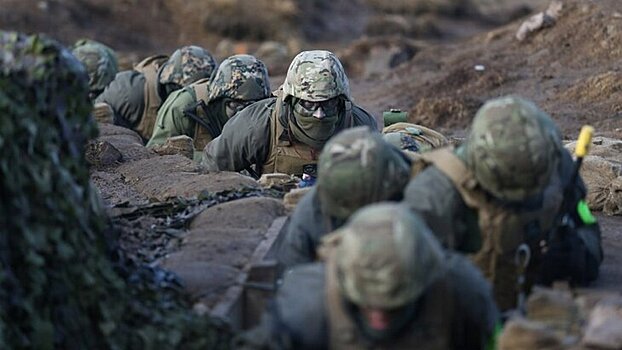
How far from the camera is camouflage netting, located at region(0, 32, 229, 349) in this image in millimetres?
7336

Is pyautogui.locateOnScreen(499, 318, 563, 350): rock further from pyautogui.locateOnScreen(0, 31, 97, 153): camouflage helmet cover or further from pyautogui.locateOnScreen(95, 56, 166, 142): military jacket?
pyautogui.locateOnScreen(95, 56, 166, 142): military jacket

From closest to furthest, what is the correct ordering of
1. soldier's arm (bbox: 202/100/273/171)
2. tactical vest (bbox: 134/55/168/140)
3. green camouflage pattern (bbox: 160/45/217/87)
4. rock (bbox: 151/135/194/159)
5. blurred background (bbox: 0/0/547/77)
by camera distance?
soldier's arm (bbox: 202/100/273/171) < rock (bbox: 151/135/194/159) < green camouflage pattern (bbox: 160/45/217/87) < tactical vest (bbox: 134/55/168/140) < blurred background (bbox: 0/0/547/77)

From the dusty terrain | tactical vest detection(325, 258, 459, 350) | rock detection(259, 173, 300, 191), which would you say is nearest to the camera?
tactical vest detection(325, 258, 459, 350)

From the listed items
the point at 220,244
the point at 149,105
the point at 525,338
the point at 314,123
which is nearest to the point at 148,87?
the point at 149,105

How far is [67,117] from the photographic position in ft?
26.7

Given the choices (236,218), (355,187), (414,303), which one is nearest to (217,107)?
(236,218)

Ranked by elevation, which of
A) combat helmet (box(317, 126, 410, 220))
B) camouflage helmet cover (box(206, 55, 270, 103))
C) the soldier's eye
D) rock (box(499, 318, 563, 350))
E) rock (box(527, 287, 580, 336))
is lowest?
rock (box(499, 318, 563, 350))

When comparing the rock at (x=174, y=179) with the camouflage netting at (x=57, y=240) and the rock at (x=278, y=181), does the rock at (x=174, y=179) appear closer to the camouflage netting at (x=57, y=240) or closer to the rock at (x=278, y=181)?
the rock at (x=278, y=181)

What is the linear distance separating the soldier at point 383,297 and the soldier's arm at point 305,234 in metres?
1.26

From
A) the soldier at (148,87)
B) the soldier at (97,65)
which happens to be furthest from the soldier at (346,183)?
the soldier at (97,65)

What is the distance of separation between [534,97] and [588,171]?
22.0 feet

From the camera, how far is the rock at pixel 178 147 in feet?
49.1

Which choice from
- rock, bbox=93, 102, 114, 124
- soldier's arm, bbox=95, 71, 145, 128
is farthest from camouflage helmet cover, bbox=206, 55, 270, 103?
soldier's arm, bbox=95, 71, 145, 128

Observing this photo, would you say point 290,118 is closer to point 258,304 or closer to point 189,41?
point 258,304
